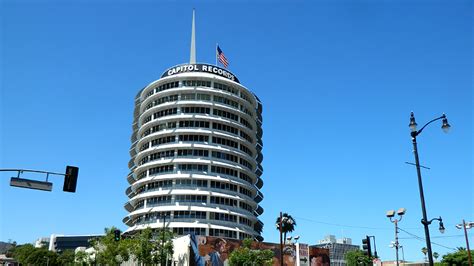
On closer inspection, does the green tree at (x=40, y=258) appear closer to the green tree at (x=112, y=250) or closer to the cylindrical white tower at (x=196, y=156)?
the cylindrical white tower at (x=196, y=156)

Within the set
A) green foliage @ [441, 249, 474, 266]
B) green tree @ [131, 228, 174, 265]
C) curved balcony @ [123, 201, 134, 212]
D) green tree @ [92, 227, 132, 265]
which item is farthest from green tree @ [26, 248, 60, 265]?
green foliage @ [441, 249, 474, 266]

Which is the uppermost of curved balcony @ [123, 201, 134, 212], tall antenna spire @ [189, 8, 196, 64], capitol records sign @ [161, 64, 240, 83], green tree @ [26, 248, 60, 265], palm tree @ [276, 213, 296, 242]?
tall antenna spire @ [189, 8, 196, 64]

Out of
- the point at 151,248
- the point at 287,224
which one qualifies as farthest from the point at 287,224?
the point at 151,248

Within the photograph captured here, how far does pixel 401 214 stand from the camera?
117ft

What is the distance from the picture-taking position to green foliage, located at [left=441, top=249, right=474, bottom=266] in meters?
86.1

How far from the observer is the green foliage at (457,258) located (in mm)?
86137

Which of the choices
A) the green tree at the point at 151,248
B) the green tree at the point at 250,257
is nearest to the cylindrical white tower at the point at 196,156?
the green tree at the point at 151,248

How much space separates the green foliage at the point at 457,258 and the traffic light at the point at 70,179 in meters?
83.0

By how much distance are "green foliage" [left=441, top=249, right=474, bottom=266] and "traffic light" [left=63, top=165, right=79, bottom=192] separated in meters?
83.0

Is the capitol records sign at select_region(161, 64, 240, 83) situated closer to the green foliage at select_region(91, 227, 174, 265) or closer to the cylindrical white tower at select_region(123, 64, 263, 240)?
the cylindrical white tower at select_region(123, 64, 263, 240)

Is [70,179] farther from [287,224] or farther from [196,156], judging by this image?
[287,224]

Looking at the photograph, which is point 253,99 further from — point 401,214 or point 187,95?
point 401,214

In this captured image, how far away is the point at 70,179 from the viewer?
25.0 meters

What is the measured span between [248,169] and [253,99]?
16.8m
